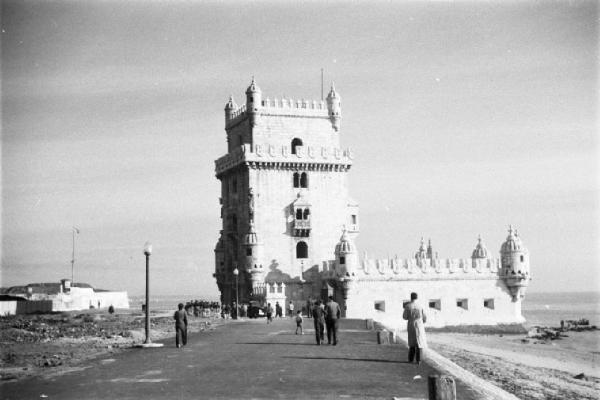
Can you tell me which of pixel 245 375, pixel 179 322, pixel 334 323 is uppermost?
pixel 179 322

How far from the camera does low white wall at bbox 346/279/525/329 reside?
2216 inches

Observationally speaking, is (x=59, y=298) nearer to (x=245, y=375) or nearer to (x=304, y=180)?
(x=304, y=180)

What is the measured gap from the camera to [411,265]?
190ft

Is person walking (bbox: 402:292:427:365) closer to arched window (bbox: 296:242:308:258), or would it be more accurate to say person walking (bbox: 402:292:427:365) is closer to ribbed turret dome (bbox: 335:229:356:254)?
ribbed turret dome (bbox: 335:229:356:254)

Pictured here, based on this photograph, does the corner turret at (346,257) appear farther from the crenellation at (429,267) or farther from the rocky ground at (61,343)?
the rocky ground at (61,343)

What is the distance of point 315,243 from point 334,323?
33.2 m

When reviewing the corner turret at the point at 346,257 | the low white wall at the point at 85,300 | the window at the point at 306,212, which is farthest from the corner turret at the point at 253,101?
the low white wall at the point at 85,300

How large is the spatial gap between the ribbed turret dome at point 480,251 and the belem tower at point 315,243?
241 centimetres

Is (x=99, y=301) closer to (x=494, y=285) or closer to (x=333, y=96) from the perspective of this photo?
(x=333, y=96)

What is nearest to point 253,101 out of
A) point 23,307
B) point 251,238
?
point 251,238

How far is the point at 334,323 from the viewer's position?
26.1 metres

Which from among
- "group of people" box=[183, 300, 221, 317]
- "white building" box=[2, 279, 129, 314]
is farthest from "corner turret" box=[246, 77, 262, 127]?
"white building" box=[2, 279, 129, 314]

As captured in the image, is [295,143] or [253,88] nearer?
[253,88]

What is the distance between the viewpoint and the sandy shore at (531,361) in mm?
26953
